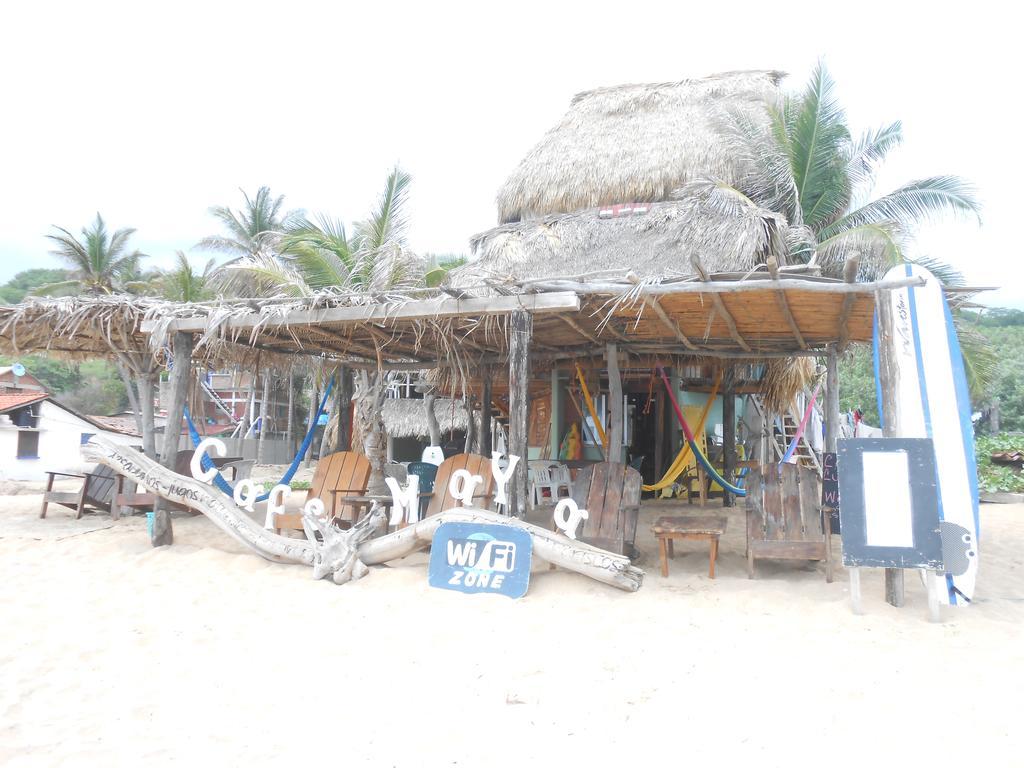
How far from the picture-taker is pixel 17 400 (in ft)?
46.8

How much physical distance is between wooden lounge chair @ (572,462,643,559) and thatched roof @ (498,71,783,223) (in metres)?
5.27

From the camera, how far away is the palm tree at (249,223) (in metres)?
18.9

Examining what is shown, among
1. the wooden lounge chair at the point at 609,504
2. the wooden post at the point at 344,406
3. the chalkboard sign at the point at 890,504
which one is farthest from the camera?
the wooden post at the point at 344,406

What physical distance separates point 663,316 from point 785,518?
4.96ft

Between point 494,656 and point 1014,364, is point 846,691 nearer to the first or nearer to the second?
point 494,656

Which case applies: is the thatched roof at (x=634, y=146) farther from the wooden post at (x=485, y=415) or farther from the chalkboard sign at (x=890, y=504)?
the chalkboard sign at (x=890, y=504)

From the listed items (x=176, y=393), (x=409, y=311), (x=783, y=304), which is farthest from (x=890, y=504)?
(x=176, y=393)

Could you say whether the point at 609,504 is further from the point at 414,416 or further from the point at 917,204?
the point at 414,416

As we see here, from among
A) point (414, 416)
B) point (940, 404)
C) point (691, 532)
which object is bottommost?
point (691, 532)

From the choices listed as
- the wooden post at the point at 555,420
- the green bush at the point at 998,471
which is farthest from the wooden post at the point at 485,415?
the green bush at the point at 998,471

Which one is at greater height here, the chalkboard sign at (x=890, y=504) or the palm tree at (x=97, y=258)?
the palm tree at (x=97, y=258)

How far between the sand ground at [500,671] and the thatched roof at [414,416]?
32.4 ft

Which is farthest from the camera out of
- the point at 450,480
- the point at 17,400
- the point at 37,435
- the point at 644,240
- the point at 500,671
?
the point at 37,435

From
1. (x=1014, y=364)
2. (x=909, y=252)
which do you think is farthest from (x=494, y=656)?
(x=1014, y=364)
